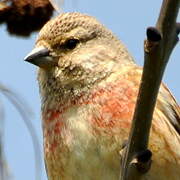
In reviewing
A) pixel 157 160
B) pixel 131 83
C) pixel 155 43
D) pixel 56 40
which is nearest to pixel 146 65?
pixel 155 43

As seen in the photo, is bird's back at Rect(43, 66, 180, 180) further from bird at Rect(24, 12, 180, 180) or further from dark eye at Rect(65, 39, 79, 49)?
dark eye at Rect(65, 39, 79, 49)

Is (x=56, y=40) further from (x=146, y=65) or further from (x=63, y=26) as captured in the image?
(x=146, y=65)

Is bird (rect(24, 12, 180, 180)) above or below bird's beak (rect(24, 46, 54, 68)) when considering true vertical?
below

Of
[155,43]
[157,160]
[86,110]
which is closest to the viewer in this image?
[155,43]

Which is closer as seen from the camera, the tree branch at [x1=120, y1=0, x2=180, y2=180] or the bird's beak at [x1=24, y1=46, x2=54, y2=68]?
the tree branch at [x1=120, y1=0, x2=180, y2=180]

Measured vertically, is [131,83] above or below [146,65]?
below

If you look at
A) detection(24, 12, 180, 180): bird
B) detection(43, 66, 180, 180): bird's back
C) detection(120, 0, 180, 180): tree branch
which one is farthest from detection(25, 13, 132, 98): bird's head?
detection(120, 0, 180, 180): tree branch

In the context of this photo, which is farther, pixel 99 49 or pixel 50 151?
pixel 99 49

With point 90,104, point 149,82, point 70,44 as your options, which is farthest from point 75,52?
point 149,82
